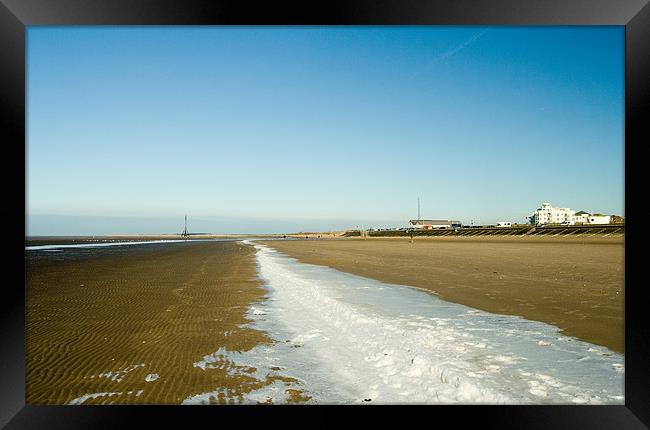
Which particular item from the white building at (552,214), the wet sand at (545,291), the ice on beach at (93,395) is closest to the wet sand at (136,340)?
the ice on beach at (93,395)

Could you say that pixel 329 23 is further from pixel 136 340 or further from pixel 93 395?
pixel 136 340

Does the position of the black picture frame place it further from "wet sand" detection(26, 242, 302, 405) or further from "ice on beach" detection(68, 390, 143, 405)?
"wet sand" detection(26, 242, 302, 405)

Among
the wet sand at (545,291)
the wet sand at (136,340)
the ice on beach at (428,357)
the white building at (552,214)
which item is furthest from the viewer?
the white building at (552,214)

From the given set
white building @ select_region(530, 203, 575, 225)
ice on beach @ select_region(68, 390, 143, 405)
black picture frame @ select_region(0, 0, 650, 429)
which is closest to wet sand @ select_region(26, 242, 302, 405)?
ice on beach @ select_region(68, 390, 143, 405)

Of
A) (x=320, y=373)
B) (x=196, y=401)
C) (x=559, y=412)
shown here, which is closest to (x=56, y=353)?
(x=196, y=401)

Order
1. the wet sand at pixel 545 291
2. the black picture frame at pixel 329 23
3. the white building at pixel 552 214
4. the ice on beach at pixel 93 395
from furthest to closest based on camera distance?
1. the white building at pixel 552 214
2. the wet sand at pixel 545 291
3. the ice on beach at pixel 93 395
4. the black picture frame at pixel 329 23

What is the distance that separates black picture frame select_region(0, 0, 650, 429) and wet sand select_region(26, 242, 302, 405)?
0.35 m

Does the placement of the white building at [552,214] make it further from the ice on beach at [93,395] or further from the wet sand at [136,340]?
the ice on beach at [93,395]

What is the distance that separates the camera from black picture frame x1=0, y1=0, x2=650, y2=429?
3.69 metres

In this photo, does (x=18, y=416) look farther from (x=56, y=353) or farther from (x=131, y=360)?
(x=56, y=353)

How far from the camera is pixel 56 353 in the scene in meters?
5.54

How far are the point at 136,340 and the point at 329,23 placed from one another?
4.97 meters

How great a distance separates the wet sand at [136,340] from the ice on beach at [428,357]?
0.42m

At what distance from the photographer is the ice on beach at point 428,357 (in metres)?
4.19
